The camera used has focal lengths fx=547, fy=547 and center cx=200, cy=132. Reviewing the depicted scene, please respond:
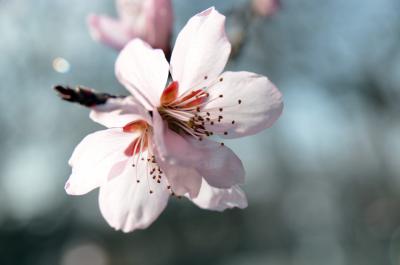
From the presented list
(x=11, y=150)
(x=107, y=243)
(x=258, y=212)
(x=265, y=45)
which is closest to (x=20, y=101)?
(x=11, y=150)

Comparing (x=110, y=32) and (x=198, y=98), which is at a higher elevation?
(x=110, y=32)

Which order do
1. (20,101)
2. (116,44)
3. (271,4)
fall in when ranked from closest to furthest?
1. (116,44)
2. (271,4)
3. (20,101)

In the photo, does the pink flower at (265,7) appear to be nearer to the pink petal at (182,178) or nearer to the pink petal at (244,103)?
the pink petal at (244,103)

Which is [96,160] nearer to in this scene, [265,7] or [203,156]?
[203,156]

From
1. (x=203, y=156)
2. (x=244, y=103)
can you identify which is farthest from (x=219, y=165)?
(x=244, y=103)

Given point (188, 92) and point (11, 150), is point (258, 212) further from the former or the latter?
point (188, 92)

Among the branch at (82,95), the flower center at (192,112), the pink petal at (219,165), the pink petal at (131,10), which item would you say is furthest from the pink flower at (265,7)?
the branch at (82,95)
